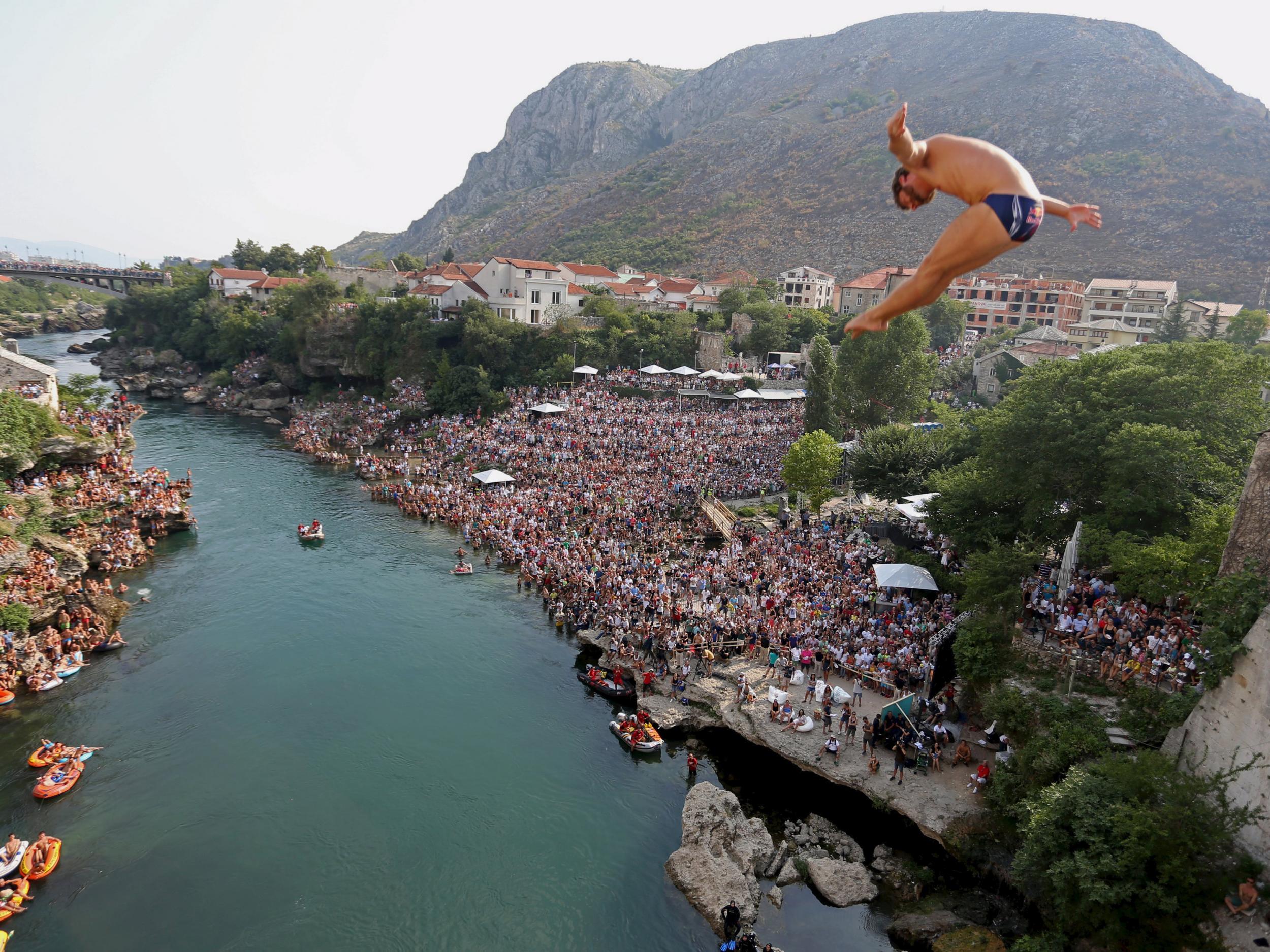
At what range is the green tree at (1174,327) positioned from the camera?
61.8 m

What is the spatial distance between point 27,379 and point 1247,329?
7954 centimetres

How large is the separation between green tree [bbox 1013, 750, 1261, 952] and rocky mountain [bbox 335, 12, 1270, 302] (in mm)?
76746

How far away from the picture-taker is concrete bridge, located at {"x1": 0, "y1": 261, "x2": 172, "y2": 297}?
98000 millimetres

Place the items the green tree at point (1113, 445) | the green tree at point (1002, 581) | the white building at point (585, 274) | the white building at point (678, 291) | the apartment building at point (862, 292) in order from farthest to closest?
the apartment building at point (862, 292), the white building at point (585, 274), the white building at point (678, 291), the green tree at point (1113, 445), the green tree at point (1002, 581)

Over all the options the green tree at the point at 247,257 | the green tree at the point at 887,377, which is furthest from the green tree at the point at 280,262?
the green tree at the point at 887,377

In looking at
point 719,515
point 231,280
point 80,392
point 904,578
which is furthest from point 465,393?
point 231,280

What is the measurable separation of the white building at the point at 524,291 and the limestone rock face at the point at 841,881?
5462 cm

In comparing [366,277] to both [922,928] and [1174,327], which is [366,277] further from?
[922,928]

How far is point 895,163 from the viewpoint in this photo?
12625cm

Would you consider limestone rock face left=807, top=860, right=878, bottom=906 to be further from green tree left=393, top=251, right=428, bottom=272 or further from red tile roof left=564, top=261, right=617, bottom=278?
green tree left=393, top=251, right=428, bottom=272

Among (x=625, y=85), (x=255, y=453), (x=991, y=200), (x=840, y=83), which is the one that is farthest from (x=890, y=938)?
(x=625, y=85)

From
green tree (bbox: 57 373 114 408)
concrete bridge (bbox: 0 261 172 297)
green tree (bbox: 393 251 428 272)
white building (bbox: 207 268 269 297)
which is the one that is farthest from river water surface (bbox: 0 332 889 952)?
concrete bridge (bbox: 0 261 172 297)

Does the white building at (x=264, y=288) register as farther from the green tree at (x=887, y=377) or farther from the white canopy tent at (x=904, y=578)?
the white canopy tent at (x=904, y=578)

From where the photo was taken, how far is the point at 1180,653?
16.0 m
